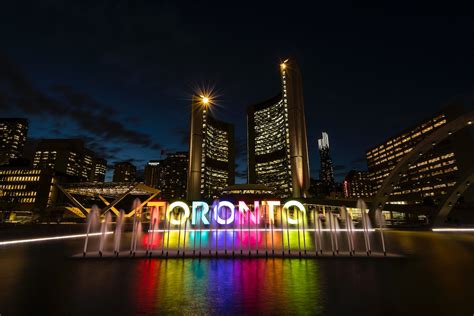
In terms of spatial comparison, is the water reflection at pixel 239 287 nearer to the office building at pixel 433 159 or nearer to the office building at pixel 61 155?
the office building at pixel 433 159

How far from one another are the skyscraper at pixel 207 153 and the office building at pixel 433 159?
95.3 metres

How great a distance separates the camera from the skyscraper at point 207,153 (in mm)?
136062

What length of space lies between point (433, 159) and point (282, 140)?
74.1m

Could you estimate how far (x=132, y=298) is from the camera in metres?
7.31

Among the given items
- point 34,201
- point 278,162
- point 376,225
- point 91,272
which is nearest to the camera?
point 91,272

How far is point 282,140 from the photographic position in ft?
477

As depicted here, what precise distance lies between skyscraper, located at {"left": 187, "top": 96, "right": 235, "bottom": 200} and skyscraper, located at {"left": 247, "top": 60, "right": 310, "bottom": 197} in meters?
24.4

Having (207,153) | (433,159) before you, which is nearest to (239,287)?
(433,159)

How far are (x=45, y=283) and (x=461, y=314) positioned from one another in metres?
13.4

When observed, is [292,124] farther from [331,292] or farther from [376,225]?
[331,292]

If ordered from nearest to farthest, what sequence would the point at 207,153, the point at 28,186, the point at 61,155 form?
the point at 28,186 < the point at 207,153 < the point at 61,155

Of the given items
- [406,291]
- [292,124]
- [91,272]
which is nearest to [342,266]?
[406,291]

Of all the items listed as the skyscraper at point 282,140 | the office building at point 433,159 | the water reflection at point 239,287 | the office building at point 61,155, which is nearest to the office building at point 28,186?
the office building at point 61,155

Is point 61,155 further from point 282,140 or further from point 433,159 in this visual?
point 433,159
